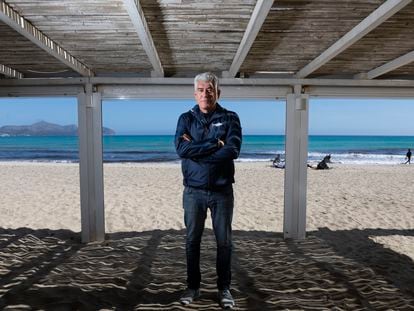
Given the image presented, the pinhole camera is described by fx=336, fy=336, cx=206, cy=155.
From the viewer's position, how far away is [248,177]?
11.7 meters

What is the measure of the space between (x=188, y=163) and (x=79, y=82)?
263 centimetres

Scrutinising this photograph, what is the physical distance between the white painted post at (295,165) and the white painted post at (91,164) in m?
2.48

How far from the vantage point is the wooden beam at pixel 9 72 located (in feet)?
12.7

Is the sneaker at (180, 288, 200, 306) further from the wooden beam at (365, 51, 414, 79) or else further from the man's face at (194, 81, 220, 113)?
the wooden beam at (365, 51, 414, 79)

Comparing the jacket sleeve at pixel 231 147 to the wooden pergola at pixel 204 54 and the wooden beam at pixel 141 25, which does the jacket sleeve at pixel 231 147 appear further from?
the wooden beam at pixel 141 25

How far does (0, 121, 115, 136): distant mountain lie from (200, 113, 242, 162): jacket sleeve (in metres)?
45.2

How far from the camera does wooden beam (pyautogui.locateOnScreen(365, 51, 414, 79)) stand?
3287 millimetres

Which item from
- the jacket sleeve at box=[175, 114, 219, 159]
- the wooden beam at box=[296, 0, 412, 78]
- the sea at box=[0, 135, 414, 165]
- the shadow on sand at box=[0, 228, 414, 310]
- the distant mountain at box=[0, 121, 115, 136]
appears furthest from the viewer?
the distant mountain at box=[0, 121, 115, 136]

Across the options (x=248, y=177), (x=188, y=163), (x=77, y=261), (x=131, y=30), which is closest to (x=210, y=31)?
(x=131, y=30)

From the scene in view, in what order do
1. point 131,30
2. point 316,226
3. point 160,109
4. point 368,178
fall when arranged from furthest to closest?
point 160,109 → point 368,178 → point 316,226 → point 131,30

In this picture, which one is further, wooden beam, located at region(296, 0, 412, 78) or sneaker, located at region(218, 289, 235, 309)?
sneaker, located at region(218, 289, 235, 309)

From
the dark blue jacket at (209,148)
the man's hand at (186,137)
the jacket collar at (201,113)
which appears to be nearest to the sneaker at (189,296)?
the dark blue jacket at (209,148)

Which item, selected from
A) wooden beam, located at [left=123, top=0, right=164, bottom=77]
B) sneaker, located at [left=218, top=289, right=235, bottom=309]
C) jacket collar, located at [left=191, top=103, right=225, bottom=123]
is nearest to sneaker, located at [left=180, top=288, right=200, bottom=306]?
sneaker, located at [left=218, top=289, right=235, bottom=309]

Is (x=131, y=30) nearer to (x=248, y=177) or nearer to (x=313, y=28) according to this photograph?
(x=313, y=28)
